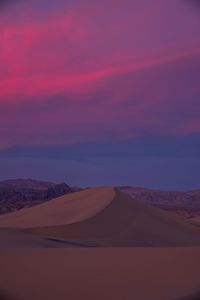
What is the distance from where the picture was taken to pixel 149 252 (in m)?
5.63

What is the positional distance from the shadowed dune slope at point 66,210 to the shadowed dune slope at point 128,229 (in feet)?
1.31

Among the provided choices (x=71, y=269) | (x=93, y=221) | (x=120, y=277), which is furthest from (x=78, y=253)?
(x=93, y=221)

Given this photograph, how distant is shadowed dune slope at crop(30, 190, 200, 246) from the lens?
11086 mm

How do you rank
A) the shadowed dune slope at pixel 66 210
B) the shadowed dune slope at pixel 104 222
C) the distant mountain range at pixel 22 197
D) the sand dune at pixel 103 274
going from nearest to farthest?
the sand dune at pixel 103 274
the shadowed dune slope at pixel 104 222
the shadowed dune slope at pixel 66 210
the distant mountain range at pixel 22 197

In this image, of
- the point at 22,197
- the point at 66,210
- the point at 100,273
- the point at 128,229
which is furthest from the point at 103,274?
the point at 22,197

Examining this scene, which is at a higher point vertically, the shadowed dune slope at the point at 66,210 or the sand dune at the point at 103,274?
the shadowed dune slope at the point at 66,210

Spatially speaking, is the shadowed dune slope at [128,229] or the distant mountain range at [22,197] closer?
the shadowed dune slope at [128,229]

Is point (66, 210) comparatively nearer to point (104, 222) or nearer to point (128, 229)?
point (104, 222)

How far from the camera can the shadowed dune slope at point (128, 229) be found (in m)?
11.1

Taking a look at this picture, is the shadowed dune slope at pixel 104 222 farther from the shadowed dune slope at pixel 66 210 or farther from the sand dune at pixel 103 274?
the sand dune at pixel 103 274

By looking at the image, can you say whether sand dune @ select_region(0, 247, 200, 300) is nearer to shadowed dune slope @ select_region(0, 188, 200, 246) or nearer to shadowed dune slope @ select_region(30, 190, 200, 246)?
shadowed dune slope @ select_region(0, 188, 200, 246)

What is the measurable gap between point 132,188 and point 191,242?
73.6 metres

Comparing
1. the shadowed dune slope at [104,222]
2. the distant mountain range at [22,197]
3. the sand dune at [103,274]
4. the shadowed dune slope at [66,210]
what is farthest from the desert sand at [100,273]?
the distant mountain range at [22,197]

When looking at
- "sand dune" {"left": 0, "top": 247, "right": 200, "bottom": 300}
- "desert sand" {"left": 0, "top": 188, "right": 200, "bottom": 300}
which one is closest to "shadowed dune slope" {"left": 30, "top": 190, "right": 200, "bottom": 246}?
"desert sand" {"left": 0, "top": 188, "right": 200, "bottom": 300}
